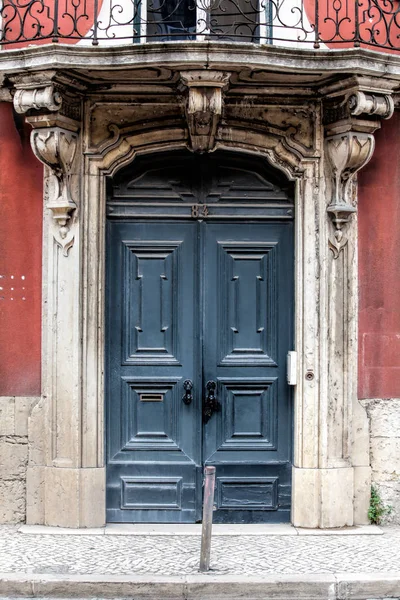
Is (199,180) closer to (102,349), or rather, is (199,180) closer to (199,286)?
(199,286)

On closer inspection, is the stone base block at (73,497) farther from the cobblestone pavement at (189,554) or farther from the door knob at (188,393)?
the door knob at (188,393)

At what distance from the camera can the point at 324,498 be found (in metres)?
8.50

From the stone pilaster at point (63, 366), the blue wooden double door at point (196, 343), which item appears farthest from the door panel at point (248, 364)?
the stone pilaster at point (63, 366)

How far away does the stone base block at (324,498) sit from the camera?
27.9ft

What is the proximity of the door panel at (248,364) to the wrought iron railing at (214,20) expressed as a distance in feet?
6.19

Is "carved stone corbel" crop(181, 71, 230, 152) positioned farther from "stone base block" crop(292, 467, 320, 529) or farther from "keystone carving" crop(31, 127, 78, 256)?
"stone base block" crop(292, 467, 320, 529)

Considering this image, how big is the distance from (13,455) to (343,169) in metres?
4.15

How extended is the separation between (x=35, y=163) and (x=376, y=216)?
132 inches

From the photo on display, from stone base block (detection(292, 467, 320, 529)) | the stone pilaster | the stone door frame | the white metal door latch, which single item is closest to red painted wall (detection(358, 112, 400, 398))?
the stone door frame

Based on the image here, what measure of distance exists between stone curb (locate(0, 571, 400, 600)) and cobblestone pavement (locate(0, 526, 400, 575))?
0.16 meters

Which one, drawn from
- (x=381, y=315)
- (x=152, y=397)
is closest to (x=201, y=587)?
(x=152, y=397)

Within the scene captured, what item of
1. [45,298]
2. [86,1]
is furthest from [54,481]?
[86,1]

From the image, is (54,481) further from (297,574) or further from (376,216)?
(376,216)

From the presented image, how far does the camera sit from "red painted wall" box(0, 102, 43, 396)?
8.66 meters
